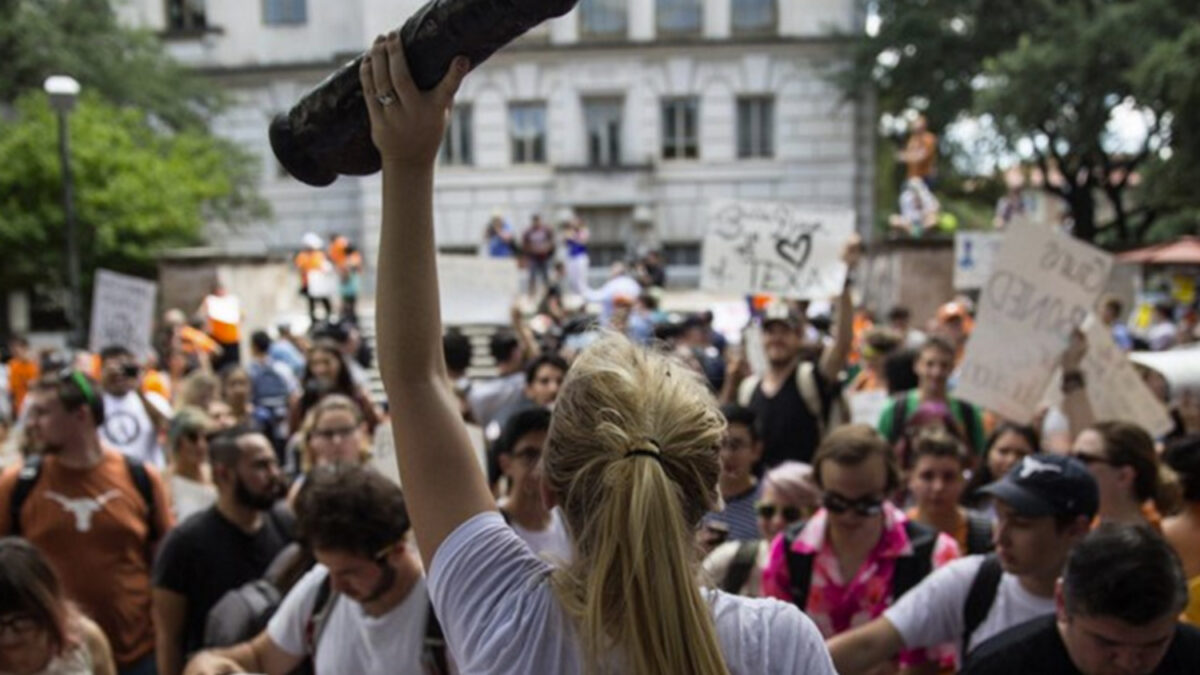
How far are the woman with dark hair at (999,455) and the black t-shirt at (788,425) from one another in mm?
1080

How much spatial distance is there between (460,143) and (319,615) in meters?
31.7

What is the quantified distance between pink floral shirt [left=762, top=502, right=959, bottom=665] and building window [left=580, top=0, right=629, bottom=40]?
30.8 metres

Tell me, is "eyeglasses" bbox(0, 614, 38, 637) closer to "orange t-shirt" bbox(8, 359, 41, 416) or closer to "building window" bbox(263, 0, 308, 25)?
"orange t-shirt" bbox(8, 359, 41, 416)

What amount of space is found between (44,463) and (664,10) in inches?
1193

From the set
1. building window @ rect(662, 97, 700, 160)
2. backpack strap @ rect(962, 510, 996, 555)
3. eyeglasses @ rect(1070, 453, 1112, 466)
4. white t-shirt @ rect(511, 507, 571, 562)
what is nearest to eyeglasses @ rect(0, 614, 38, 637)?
white t-shirt @ rect(511, 507, 571, 562)

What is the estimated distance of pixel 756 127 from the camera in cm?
3388

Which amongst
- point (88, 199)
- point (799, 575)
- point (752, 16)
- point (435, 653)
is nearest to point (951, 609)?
point (799, 575)

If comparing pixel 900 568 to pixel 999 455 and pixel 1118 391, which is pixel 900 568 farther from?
pixel 1118 391

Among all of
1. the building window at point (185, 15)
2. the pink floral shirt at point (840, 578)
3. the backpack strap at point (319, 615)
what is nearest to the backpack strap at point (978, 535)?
the pink floral shirt at point (840, 578)

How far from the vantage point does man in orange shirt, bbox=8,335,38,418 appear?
45.4 feet

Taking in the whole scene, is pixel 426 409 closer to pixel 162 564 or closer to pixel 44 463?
pixel 162 564

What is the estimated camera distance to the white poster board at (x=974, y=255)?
1308cm

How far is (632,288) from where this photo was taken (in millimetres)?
14898

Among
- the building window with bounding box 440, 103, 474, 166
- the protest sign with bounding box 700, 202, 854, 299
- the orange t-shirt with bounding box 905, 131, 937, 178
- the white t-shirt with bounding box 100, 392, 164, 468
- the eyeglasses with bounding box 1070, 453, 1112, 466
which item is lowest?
the white t-shirt with bounding box 100, 392, 164, 468
